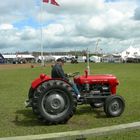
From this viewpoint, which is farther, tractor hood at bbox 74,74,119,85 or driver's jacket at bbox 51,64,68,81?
tractor hood at bbox 74,74,119,85

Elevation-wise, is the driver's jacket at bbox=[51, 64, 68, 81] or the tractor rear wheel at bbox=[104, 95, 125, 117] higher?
the driver's jacket at bbox=[51, 64, 68, 81]

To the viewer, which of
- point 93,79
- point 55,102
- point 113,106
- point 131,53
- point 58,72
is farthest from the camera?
point 131,53

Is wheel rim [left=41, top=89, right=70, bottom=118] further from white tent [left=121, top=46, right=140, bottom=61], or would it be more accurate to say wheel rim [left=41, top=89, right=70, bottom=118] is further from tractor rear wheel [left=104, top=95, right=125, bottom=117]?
white tent [left=121, top=46, right=140, bottom=61]

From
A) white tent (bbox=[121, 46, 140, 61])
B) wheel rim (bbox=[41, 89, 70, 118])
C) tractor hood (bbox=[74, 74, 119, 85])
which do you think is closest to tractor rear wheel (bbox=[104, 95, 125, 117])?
tractor hood (bbox=[74, 74, 119, 85])

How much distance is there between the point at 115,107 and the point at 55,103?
206cm

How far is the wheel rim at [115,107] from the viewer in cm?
1182

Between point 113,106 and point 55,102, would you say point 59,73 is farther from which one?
point 113,106

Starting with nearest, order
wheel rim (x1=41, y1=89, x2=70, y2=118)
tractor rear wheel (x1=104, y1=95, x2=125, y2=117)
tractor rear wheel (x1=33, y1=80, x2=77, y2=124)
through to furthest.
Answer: tractor rear wheel (x1=33, y1=80, x2=77, y2=124) → wheel rim (x1=41, y1=89, x2=70, y2=118) → tractor rear wheel (x1=104, y1=95, x2=125, y2=117)

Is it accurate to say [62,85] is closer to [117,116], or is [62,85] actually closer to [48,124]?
[48,124]

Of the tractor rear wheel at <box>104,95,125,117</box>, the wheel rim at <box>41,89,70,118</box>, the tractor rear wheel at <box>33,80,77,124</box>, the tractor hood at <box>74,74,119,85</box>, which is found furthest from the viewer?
the tractor hood at <box>74,74,119,85</box>

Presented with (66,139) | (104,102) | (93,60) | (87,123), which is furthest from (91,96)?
(93,60)

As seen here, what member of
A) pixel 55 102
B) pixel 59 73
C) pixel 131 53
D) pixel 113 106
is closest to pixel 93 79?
pixel 113 106

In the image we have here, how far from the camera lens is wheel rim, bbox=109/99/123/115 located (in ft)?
38.8

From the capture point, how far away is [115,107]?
39.1 ft
